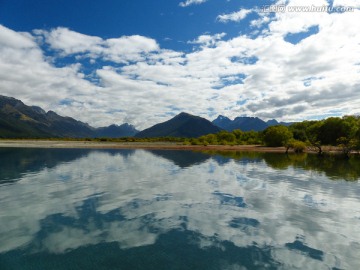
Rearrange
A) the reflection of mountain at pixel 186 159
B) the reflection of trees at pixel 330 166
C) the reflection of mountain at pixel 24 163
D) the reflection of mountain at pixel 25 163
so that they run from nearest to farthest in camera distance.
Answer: the reflection of mountain at pixel 25 163, the reflection of mountain at pixel 24 163, the reflection of trees at pixel 330 166, the reflection of mountain at pixel 186 159

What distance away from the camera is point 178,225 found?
73.8 feet

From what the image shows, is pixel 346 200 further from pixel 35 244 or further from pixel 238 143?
pixel 238 143

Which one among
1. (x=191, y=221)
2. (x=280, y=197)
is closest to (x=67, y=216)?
(x=191, y=221)

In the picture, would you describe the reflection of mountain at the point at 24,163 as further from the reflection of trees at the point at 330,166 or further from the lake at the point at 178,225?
the reflection of trees at the point at 330,166

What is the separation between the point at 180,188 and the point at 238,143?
15505 centimetres

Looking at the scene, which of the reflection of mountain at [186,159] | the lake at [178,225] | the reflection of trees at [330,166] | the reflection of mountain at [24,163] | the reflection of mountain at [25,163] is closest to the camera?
the lake at [178,225]

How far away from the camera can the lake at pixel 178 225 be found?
16203mm

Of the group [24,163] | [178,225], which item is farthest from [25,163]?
[178,225]

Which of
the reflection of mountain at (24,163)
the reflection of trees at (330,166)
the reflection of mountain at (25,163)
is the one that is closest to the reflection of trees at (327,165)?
the reflection of trees at (330,166)

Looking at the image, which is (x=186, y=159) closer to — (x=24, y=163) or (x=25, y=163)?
(x=25, y=163)

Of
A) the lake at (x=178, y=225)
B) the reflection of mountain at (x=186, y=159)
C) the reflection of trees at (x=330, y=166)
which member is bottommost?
the lake at (x=178, y=225)

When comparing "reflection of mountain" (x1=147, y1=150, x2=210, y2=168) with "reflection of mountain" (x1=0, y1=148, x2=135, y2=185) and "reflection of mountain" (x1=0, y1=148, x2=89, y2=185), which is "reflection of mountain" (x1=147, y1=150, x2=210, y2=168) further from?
"reflection of mountain" (x1=0, y1=148, x2=89, y2=185)

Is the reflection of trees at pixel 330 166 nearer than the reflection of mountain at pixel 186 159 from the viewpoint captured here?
Yes

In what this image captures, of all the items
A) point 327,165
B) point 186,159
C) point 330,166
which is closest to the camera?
point 330,166
